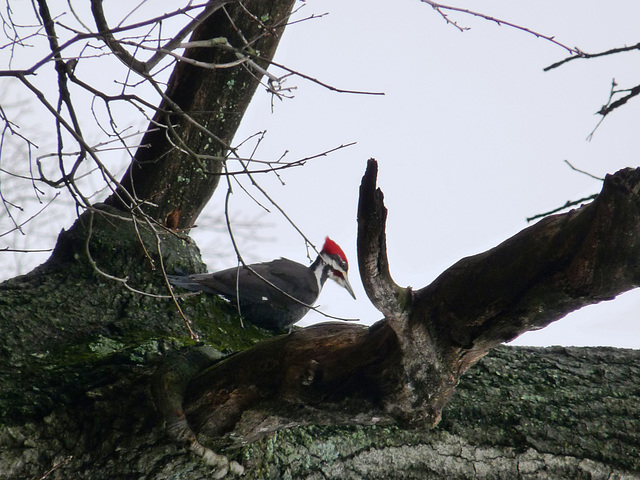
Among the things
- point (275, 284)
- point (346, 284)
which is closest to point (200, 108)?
point (275, 284)

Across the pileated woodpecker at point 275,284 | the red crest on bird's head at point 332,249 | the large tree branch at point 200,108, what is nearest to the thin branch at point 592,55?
the pileated woodpecker at point 275,284

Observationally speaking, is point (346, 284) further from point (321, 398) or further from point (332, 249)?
point (321, 398)

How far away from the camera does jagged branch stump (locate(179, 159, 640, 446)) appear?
1320mm

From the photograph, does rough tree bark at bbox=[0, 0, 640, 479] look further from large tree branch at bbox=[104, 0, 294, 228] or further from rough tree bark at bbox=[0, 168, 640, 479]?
large tree branch at bbox=[104, 0, 294, 228]

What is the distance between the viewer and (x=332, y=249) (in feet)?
14.9

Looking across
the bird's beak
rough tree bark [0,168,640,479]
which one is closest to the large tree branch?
rough tree bark [0,168,640,479]

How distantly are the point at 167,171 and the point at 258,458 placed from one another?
1625 mm

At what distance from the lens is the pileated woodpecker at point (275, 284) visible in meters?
3.09

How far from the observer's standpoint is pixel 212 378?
1.80 meters

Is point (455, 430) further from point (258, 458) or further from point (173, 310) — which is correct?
point (173, 310)

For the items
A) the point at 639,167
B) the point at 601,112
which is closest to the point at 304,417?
the point at 639,167

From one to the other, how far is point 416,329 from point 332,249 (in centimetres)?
301

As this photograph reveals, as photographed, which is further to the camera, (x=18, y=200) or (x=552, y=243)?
(x=18, y=200)

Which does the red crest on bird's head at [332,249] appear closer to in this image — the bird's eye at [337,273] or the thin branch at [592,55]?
the bird's eye at [337,273]
